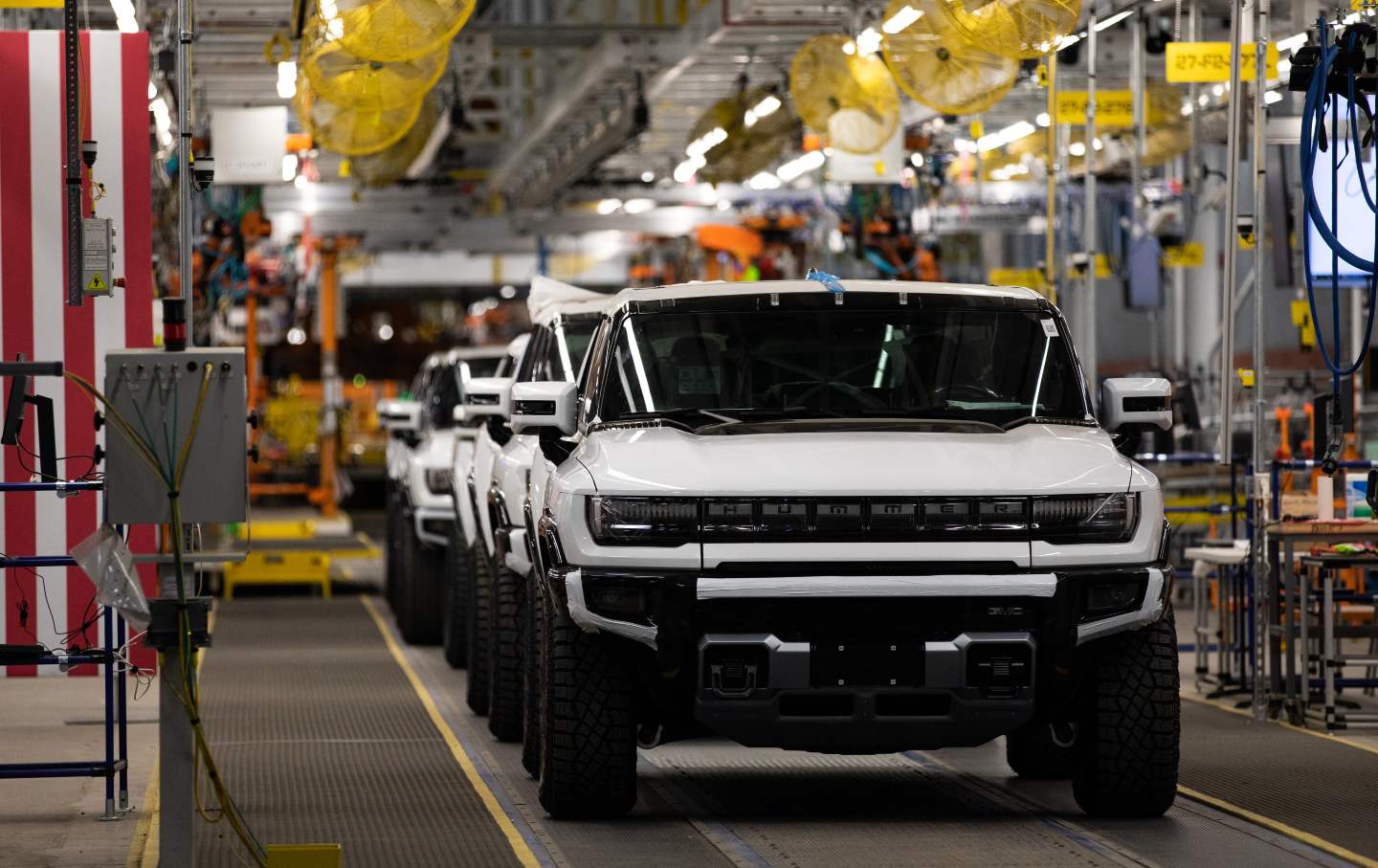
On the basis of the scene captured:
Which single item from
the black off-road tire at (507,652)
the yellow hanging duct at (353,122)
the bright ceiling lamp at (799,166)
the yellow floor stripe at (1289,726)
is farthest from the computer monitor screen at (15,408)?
the bright ceiling lamp at (799,166)

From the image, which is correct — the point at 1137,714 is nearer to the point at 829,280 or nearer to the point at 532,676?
the point at 829,280

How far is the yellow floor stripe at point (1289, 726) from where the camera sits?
9.57 metres

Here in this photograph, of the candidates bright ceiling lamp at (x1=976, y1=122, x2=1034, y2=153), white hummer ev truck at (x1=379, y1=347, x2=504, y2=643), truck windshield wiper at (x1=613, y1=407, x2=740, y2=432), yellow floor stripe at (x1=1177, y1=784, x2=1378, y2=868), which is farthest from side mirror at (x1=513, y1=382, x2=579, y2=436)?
bright ceiling lamp at (x1=976, y1=122, x2=1034, y2=153)

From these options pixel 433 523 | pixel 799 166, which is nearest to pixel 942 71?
pixel 433 523

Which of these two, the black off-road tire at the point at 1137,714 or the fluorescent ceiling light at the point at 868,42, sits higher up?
the fluorescent ceiling light at the point at 868,42

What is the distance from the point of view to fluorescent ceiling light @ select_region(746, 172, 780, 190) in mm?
27423

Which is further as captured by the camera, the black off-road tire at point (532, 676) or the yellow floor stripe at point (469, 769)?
the black off-road tire at point (532, 676)

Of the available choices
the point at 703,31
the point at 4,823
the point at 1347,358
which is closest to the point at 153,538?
the point at 4,823

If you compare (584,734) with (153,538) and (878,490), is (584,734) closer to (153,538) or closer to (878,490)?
(878,490)

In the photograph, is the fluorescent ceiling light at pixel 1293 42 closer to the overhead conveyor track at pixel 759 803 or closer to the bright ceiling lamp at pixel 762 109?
the bright ceiling lamp at pixel 762 109

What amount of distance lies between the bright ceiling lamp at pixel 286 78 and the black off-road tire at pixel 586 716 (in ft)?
32.6

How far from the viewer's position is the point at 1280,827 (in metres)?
7.34

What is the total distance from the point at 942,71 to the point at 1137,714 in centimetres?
667

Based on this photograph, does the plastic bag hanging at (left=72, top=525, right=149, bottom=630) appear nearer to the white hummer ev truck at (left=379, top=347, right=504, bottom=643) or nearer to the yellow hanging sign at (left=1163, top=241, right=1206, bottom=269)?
the white hummer ev truck at (left=379, top=347, right=504, bottom=643)
